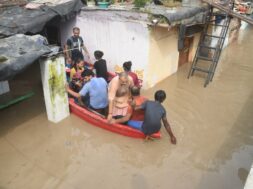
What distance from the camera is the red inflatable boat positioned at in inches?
239

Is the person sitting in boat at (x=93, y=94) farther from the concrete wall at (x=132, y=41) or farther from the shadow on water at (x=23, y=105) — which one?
the concrete wall at (x=132, y=41)

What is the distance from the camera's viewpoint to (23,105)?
7.60m

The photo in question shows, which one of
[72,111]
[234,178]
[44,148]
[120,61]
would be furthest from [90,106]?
[234,178]

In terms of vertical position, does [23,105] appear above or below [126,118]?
below

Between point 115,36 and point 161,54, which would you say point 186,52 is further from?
point 115,36

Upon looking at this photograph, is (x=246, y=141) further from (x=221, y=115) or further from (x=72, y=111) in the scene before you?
(x=72, y=111)

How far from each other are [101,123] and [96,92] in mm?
784

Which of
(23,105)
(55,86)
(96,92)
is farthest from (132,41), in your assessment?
(23,105)

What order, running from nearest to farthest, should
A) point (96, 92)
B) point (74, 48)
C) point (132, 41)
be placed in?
point (96, 92)
point (132, 41)
point (74, 48)

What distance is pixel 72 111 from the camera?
23.2 ft

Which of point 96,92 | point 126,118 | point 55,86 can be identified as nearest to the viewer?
point 126,118

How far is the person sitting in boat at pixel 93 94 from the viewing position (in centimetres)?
616

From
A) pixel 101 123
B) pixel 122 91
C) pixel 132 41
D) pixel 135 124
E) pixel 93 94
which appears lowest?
pixel 101 123

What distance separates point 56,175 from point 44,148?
95 cm
